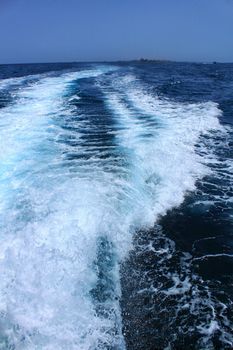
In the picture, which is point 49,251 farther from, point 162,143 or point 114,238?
point 162,143

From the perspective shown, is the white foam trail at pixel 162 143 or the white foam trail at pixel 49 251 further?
the white foam trail at pixel 162 143

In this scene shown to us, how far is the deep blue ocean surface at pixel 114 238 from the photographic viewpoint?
408 centimetres

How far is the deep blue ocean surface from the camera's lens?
4078mm

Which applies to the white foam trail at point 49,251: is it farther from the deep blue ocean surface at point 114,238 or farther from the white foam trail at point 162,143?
the white foam trail at point 162,143

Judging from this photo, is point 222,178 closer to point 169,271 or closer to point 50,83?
point 169,271

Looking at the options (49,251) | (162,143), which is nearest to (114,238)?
(49,251)

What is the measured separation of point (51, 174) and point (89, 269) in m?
3.39

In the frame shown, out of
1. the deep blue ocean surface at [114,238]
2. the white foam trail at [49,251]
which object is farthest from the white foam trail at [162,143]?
the white foam trail at [49,251]

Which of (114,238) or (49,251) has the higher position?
(49,251)

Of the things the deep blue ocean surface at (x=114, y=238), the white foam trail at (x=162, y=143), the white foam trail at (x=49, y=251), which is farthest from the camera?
the white foam trail at (x=162, y=143)

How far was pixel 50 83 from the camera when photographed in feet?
74.6

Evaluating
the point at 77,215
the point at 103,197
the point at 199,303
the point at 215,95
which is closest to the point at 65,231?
the point at 77,215

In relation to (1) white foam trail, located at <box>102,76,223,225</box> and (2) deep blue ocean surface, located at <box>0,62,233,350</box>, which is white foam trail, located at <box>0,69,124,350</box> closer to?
(2) deep blue ocean surface, located at <box>0,62,233,350</box>

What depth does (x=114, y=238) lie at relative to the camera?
5652 mm
